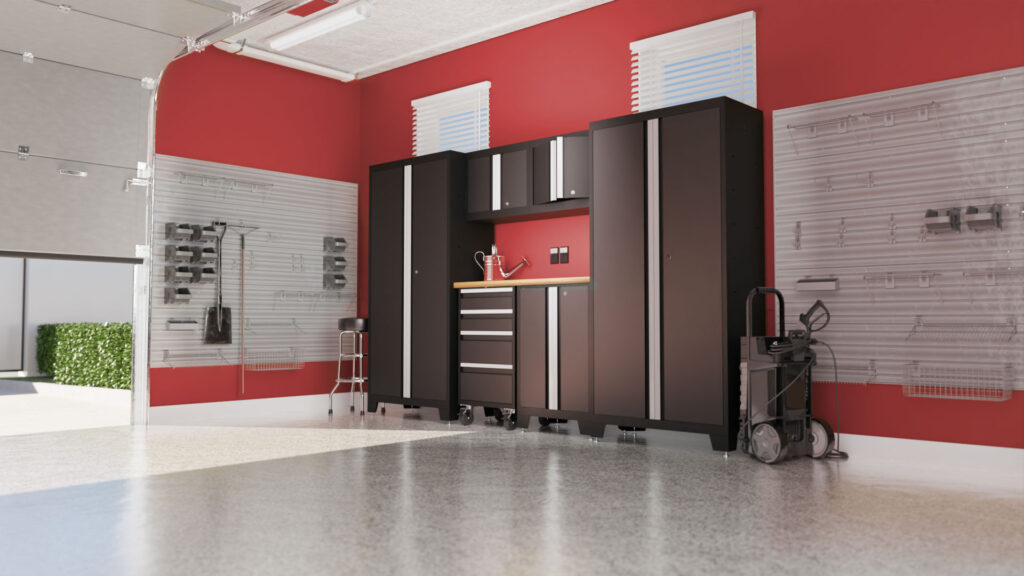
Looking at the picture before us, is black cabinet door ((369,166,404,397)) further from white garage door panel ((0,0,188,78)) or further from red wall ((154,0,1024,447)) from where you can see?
white garage door panel ((0,0,188,78))

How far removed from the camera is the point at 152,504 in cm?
347

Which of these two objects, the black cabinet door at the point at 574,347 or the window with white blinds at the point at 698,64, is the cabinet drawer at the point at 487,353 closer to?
the black cabinet door at the point at 574,347

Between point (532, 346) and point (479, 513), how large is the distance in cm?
265

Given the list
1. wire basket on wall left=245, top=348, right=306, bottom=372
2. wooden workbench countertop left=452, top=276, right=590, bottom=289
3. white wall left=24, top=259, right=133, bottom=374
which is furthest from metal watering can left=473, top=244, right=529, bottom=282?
white wall left=24, top=259, right=133, bottom=374

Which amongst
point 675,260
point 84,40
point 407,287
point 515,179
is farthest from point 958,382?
point 84,40

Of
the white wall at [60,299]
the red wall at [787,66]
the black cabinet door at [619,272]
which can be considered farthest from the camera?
the white wall at [60,299]

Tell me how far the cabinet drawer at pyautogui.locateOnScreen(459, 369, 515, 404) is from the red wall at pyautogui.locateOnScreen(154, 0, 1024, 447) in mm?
945

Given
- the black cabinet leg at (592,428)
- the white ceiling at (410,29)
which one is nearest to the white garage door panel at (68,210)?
the white ceiling at (410,29)

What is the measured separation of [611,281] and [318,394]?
11.6 ft

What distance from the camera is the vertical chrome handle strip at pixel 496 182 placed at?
6.36 m

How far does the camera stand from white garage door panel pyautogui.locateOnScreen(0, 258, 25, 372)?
10.2m

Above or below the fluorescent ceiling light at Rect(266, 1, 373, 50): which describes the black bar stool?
below

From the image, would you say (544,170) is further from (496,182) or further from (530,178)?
(496,182)

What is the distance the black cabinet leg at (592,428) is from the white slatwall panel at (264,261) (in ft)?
10.2
